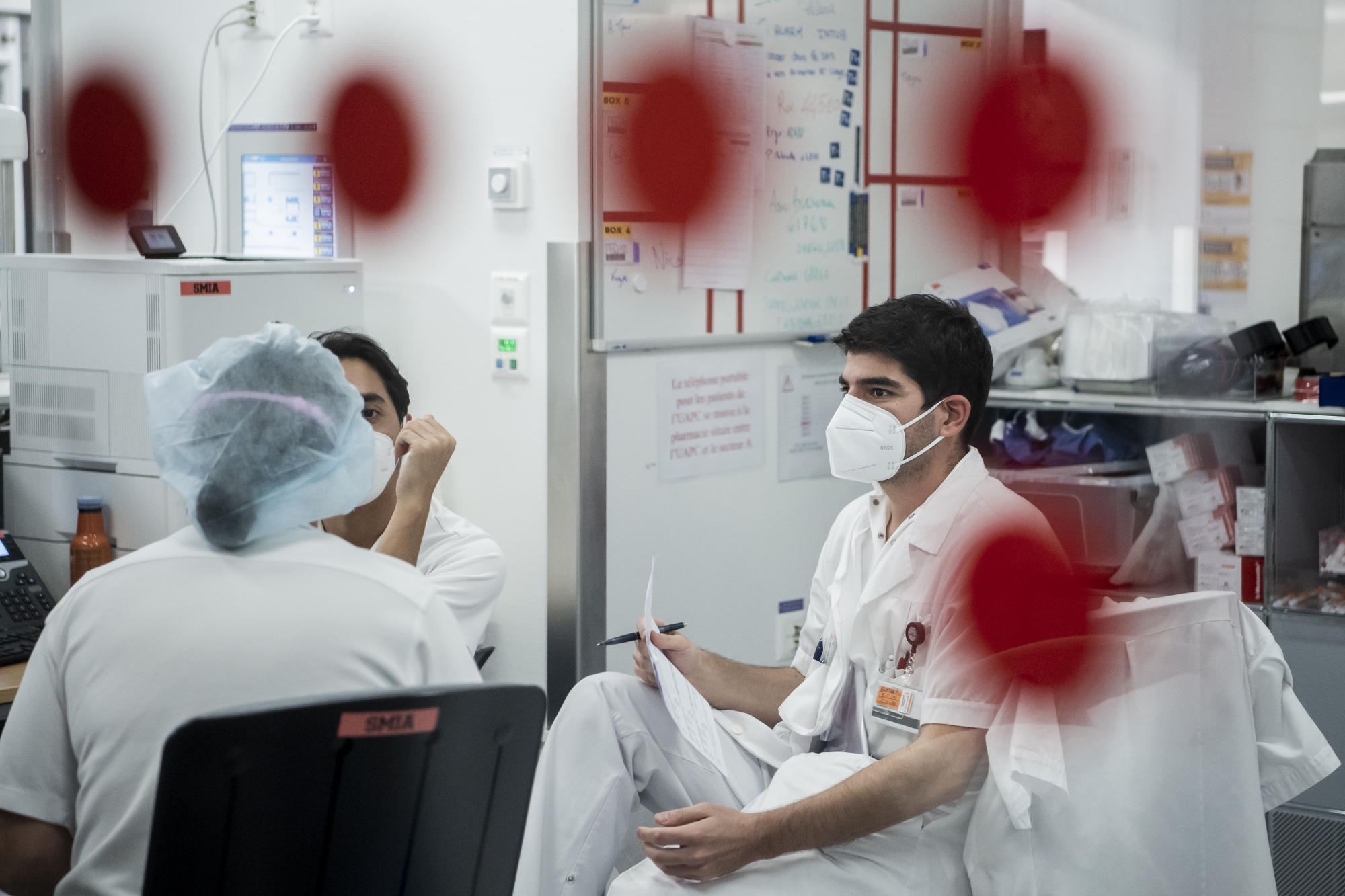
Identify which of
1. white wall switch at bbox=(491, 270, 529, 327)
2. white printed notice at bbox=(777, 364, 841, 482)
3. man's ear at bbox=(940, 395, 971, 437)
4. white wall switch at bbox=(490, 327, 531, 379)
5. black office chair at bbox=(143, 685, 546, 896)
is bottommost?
black office chair at bbox=(143, 685, 546, 896)

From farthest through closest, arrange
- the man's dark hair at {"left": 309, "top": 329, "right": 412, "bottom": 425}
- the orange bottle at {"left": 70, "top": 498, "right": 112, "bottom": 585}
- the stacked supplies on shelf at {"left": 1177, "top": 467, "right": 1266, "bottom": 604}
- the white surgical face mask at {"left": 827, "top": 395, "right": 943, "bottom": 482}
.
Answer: the stacked supplies on shelf at {"left": 1177, "top": 467, "right": 1266, "bottom": 604} → the orange bottle at {"left": 70, "top": 498, "right": 112, "bottom": 585} → the man's dark hair at {"left": 309, "top": 329, "right": 412, "bottom": 425} → the white surgical face mask at {"left": 827, "top": 395, "right": 943, "bottom": 482}

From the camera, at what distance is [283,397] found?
1.32m

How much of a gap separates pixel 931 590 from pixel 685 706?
36 cm

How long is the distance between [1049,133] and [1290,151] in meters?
0.65

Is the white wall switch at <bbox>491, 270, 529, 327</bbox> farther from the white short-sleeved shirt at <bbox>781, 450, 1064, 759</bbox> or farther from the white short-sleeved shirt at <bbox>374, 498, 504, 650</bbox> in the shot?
the white short-sleeved shirt at <bbox>781, 450, 1064, 759</bbox>

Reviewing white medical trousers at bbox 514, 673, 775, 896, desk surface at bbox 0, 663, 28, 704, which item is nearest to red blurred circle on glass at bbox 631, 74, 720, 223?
white medical trousers at bbox 514, 673, 775, 896

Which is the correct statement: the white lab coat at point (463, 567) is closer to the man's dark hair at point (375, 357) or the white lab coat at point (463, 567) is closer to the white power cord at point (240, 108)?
the man's dark hair at point (375, 357)

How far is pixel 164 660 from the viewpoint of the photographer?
1.20 metres

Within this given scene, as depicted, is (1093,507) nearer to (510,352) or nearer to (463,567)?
(510,352)

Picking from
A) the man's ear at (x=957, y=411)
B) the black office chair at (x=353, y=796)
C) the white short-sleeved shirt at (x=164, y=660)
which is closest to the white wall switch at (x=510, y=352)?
the man's ear at (x=957, y=411)

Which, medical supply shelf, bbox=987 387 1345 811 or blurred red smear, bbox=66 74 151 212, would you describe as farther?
blurred red smear, bbox=66 74 151 212

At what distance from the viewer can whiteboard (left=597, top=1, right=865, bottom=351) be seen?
2709 millimetres

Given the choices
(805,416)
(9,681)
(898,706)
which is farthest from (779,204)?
(9,681)

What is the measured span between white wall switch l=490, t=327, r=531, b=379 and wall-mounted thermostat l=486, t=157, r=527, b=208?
0.84 feet
